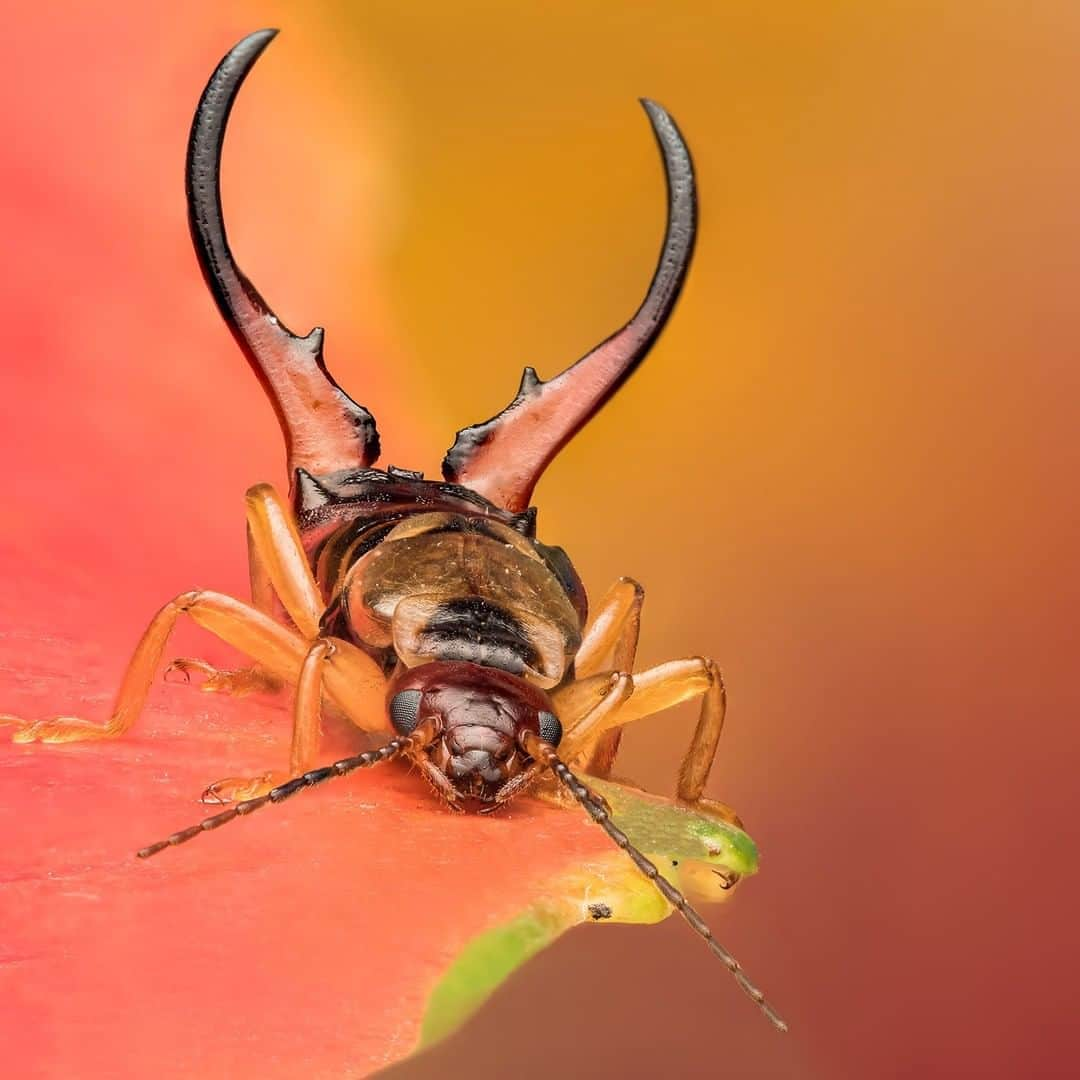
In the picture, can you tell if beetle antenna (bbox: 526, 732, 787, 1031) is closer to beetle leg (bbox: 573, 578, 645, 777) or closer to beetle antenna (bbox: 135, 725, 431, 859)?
beetle antenna (bbox: 135, 725, 431, 859)

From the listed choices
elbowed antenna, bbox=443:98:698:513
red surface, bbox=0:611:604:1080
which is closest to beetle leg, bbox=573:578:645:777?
elbowed antenna, bbox=443:98:698:513

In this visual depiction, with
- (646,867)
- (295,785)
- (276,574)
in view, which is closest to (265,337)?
(276,574)

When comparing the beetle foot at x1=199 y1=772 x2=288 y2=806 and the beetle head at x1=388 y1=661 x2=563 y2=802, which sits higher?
the beetle head at x1=388 y1=661 x2=563 y2=802

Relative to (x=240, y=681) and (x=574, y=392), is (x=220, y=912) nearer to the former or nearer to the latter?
(x=240, y=681)

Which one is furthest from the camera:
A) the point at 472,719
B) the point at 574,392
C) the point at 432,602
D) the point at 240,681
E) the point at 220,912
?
the point at 574,392

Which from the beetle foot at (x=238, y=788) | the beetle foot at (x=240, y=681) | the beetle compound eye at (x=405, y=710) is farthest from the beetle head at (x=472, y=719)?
the beetle foot at (x=240, y=681)

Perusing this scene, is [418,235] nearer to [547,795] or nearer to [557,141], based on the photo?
[557,141]

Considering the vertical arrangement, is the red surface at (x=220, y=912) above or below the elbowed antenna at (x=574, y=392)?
below

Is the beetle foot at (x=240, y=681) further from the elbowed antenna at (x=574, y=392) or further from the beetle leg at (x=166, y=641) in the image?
the elbowed antenna at (x=574, y=392)
